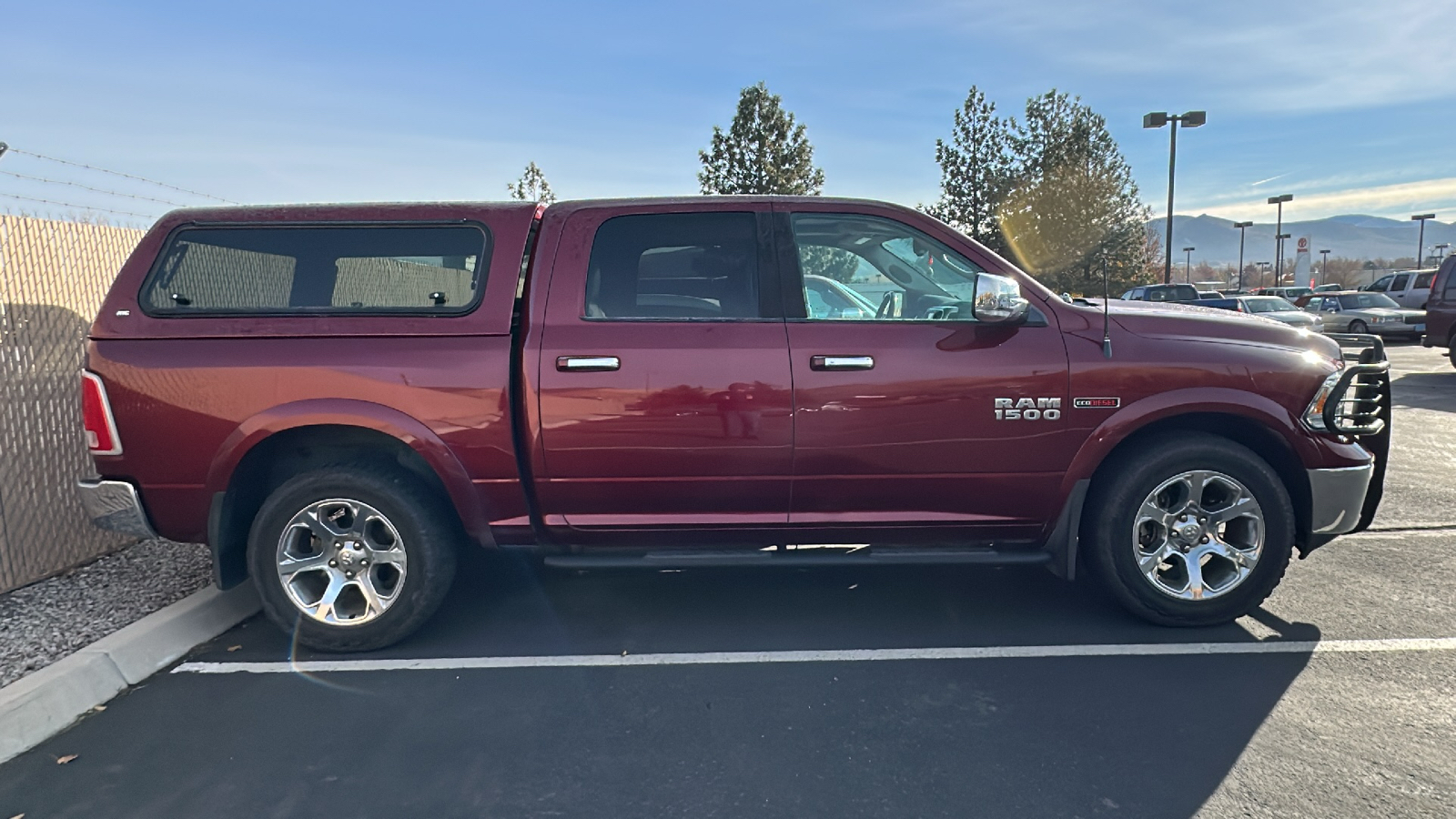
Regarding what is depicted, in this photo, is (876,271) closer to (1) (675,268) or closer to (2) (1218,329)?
(1) (675,268)

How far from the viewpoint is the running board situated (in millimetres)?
3768

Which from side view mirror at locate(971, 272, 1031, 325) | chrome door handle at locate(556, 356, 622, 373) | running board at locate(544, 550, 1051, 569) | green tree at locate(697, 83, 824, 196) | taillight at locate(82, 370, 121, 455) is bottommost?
running board at locate(544, 550, 1051, 569)

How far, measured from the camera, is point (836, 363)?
364cm

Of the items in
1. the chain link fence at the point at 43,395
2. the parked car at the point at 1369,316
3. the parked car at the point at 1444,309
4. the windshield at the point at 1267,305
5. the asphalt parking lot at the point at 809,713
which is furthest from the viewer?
the parked car at the point at 1369,316

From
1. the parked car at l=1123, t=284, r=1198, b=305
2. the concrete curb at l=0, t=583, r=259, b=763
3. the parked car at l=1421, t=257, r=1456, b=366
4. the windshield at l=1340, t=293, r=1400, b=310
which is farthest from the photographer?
the parked car at l=1123, t=284, r=1198, b=305

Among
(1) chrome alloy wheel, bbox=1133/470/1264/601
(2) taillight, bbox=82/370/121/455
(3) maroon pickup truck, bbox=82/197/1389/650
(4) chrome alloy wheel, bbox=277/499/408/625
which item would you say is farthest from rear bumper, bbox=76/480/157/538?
(1) chrome alloy wheel, bbox=1133/470/1264/601

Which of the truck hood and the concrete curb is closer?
the concrete curb

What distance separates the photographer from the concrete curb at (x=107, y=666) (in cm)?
306

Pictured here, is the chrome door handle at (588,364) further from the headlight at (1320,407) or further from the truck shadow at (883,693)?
the headlight at (1320,407)

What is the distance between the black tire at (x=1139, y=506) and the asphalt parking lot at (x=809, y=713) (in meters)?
0.14

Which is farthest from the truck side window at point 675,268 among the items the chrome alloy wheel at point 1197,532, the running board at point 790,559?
the chrome alloy wheel at point 1197,532

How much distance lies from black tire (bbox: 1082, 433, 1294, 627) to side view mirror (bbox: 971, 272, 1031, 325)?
3.00ft

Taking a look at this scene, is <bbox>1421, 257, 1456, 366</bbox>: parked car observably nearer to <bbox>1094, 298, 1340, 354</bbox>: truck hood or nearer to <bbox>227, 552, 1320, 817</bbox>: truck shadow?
<bbox>1094, 298, 1340, 354</bbox>: truck hood

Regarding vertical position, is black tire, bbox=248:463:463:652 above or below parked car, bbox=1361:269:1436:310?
below
